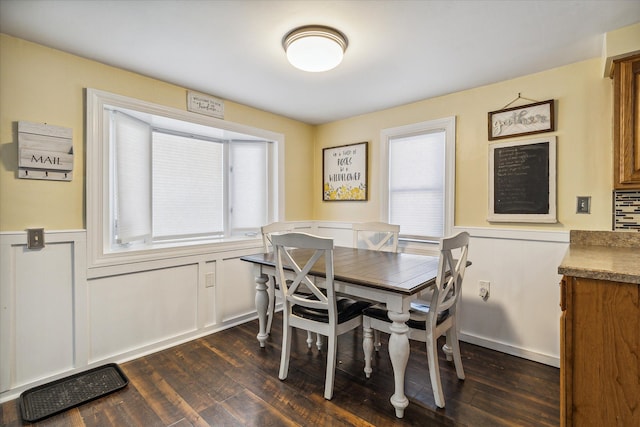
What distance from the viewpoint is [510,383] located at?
6.59 feet

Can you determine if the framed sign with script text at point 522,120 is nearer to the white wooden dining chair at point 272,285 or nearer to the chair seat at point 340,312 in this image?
the chair seat at point 340,312

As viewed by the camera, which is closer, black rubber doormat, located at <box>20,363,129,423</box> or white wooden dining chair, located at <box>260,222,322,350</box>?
black rubber doormat, located at <box>20,363,129,423</box>

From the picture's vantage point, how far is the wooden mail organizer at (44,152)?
6.11 ft

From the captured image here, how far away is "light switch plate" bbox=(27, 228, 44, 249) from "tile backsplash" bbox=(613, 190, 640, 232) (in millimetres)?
3729

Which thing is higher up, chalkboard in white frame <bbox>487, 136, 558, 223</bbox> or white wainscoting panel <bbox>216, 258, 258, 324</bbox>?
chalkboard in white frame <bbox>487, 136, 558, 223</bbox>

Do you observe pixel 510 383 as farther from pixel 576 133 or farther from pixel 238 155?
pixel 238 155

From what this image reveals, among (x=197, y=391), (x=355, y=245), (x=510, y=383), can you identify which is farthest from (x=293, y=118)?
(x=510, y=383)

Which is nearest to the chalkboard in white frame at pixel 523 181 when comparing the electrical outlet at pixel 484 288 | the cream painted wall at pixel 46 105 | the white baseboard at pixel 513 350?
the electrical outlet at pixel 484 288

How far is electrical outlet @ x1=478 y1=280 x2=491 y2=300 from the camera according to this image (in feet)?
8.34

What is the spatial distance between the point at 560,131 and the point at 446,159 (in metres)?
0.83

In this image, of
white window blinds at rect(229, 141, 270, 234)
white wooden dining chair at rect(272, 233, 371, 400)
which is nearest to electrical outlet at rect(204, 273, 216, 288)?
white window blinds at rect(229, 141, 270, 234)

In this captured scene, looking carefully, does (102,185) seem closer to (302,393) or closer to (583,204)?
(302,393)

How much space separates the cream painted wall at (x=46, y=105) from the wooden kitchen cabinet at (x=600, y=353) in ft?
9.37

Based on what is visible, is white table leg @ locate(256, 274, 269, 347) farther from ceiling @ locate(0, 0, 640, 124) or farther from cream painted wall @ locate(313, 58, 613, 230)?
cream painted wall @ locate(313, 58, 613, 230)
